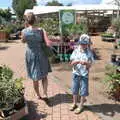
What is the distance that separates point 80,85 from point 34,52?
Result: 1.04 m

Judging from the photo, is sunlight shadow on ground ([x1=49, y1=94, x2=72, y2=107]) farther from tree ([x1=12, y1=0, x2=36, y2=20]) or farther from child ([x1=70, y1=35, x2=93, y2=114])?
tree ([x1=12, y1=0, x2=36, y2=20])

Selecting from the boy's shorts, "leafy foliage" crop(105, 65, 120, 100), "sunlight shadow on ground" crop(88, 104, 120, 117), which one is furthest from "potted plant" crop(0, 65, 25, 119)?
"leafy foliage" crop(105, 65, 120, 100)

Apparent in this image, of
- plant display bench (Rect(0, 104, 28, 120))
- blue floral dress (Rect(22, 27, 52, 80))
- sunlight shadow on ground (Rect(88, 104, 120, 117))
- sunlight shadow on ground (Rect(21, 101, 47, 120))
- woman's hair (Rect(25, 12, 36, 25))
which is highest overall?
woman's hair (Rect(25, 12, 36, 25))

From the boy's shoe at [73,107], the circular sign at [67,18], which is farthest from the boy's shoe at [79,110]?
the circular sign at [67,18]

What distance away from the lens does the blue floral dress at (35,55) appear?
6416 millimetres

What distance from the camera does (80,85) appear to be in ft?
21.0

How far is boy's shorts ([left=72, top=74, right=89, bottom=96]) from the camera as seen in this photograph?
631cm

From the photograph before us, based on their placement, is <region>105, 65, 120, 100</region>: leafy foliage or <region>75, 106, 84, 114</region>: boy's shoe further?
<region>105, 65, 120, 100</region>: leafy foliage

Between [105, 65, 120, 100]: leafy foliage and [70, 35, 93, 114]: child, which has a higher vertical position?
[70, 35, 93, 114]: child

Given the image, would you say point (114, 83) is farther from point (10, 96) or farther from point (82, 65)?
point (10, 96)

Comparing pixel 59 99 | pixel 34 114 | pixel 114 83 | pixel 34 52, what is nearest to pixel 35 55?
pixel 34 52

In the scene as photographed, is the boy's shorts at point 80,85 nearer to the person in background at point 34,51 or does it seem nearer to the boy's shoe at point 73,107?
the boy's shoe at point 73,107

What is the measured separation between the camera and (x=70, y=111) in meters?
6.50

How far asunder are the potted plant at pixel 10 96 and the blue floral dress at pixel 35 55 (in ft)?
1.83
